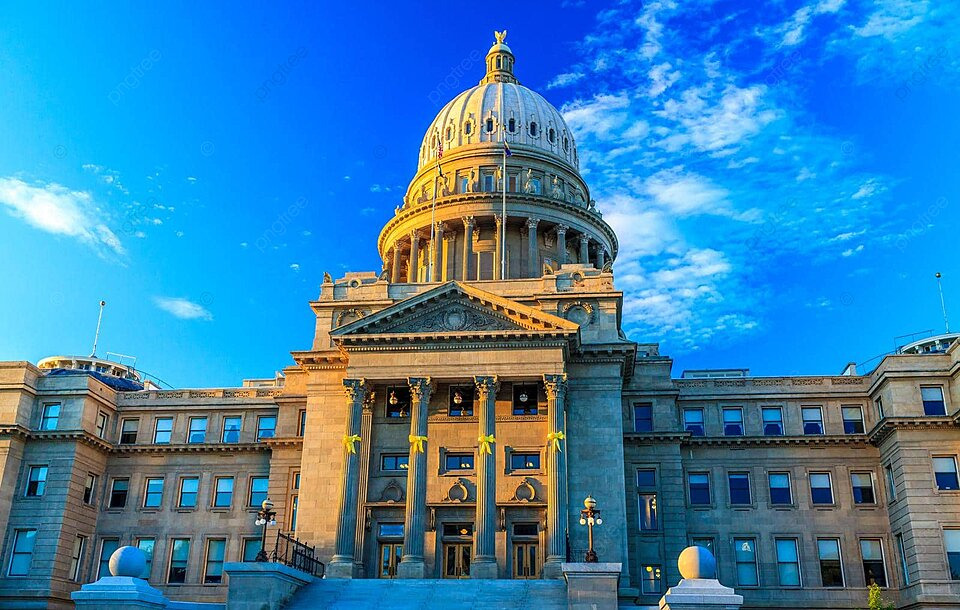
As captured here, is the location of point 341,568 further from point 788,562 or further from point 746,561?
point 788,562

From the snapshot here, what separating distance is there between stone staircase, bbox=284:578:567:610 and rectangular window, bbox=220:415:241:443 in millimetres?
21391

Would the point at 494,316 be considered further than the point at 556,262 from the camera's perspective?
No

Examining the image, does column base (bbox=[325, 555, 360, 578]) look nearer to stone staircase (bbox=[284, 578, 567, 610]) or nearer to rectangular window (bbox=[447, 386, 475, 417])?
stone staircase (bbox=[284, 578, 567, 610])

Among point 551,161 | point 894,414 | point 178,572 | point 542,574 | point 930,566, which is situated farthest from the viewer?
point 551,161

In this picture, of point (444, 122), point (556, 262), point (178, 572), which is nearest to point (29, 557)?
point (178, 572)

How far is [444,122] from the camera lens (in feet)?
261

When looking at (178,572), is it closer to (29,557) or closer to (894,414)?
(29,557)

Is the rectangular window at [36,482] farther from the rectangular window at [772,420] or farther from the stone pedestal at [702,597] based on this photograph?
the rectangular window at [772,420]

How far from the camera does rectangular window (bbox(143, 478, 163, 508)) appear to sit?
58156 mm

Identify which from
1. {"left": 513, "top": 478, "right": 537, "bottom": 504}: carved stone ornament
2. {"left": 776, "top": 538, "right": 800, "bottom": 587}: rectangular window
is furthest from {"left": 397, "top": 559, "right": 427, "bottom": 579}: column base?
{"left": 776, "top": 538, "right": 800, "bottom": 587}: rectangular window

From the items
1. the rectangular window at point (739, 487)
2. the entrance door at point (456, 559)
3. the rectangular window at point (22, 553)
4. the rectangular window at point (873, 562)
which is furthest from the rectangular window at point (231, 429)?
the rectangular window at point (873, 562)

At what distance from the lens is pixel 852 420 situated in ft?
181

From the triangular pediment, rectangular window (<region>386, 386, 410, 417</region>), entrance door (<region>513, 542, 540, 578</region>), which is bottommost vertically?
entrance door (<region>513, 542, 540, 578</region>)

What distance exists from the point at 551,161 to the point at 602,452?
3323cm
